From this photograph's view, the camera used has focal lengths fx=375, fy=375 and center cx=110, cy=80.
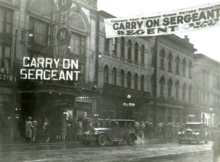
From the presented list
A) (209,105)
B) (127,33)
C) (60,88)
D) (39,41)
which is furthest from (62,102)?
(209,105)

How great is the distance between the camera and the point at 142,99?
34.5 metres

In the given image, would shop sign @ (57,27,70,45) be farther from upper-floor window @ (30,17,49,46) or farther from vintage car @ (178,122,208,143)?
vintage car @ (178,122,208,143)

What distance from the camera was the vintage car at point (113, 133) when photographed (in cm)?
2044

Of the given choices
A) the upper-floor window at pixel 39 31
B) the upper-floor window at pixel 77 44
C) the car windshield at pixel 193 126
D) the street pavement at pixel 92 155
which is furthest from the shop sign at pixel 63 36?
the car windshield at pixel 193 126

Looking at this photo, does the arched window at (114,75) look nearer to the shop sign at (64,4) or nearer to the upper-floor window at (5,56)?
the shop sign at (64,4)

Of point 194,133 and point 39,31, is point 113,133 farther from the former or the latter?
point 39,31

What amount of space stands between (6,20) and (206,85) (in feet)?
75.9

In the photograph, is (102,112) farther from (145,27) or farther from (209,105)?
(145,27)

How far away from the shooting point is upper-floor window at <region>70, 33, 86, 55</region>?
28.0 meters

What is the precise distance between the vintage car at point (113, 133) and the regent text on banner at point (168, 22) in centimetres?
983

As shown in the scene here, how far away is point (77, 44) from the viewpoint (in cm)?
2862

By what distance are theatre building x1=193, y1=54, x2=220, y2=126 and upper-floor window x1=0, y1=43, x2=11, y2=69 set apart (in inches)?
740

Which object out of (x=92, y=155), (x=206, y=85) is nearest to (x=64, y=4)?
(x=92, y=155)

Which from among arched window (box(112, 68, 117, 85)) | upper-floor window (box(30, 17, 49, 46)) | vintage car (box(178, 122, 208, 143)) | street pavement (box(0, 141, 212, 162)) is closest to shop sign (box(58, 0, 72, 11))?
upper-floor window (box(30, 17, 49, 46))
